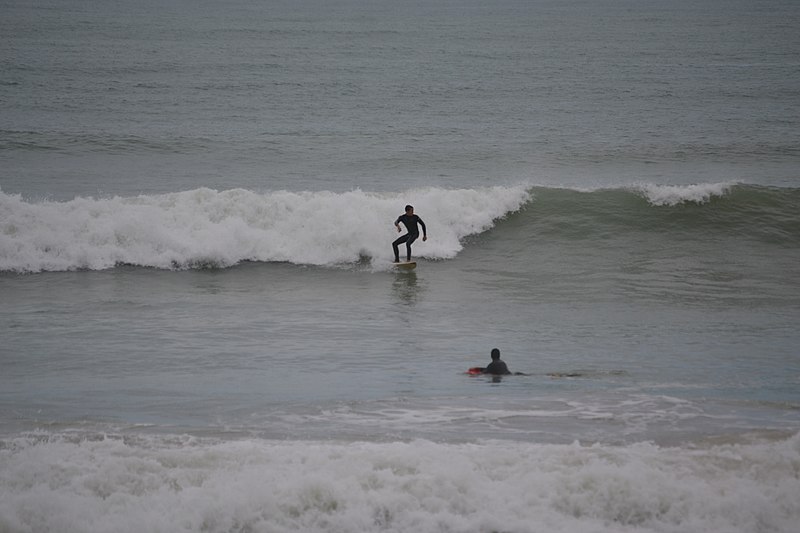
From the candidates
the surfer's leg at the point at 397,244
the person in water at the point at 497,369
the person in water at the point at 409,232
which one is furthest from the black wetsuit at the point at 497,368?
the surfer's leg at the point at 397,244

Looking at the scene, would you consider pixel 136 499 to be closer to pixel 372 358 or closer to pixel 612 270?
pixel 372 358

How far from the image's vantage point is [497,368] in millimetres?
11625

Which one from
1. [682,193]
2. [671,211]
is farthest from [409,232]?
[682,193]

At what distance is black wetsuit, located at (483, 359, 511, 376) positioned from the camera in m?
11.6

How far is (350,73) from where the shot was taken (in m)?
48.6

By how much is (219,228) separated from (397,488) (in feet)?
40.8

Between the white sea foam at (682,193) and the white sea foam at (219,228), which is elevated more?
the white sea foam at (682,193)

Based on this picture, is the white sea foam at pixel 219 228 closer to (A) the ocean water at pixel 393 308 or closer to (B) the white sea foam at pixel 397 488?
(A) the ocean water at pixel 393 308

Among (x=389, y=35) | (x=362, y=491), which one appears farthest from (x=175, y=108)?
(x=389, y=35)

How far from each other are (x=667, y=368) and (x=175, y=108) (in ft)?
94.7

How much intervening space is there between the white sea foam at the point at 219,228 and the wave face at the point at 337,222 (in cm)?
2

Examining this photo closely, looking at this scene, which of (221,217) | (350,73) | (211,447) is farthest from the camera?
(350,73)

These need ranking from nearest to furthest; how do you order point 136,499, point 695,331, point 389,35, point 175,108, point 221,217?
point 136,499, point 695,331, point 221,217, point 175,108, point 389,35

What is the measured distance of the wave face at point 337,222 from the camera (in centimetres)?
1856
